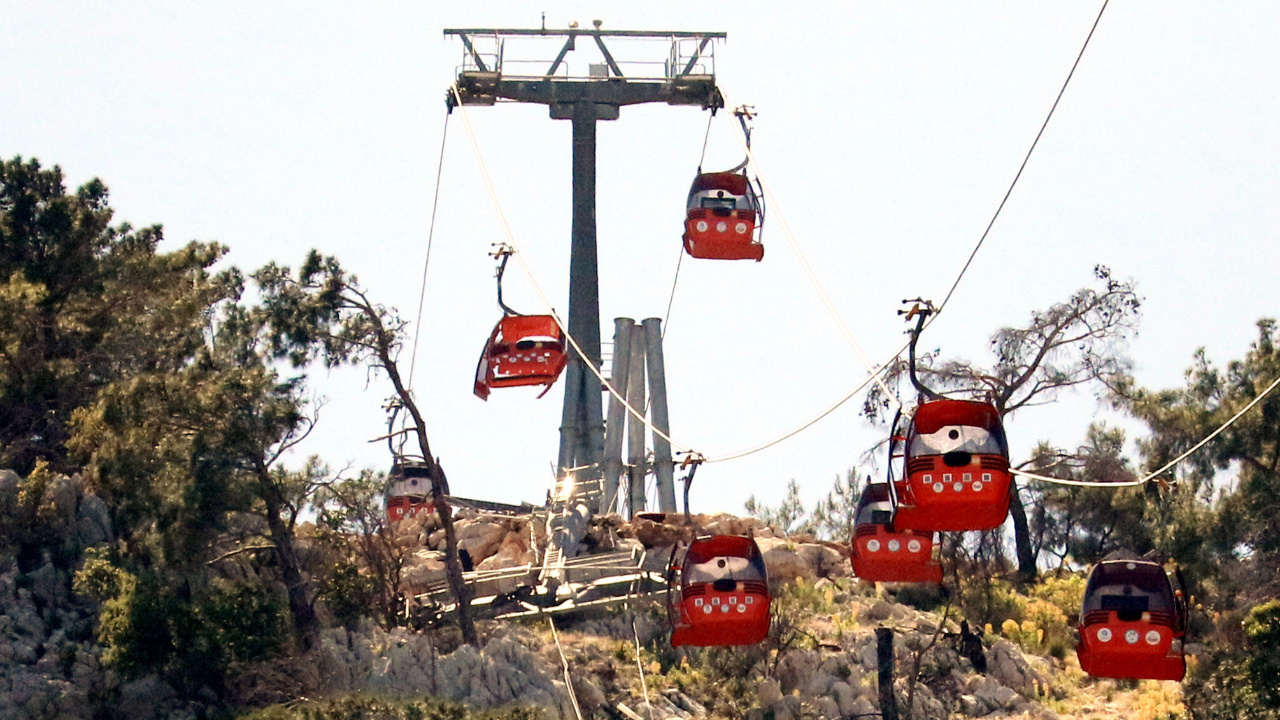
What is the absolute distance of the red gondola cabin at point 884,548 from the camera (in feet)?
120

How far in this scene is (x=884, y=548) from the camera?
36.5 metres

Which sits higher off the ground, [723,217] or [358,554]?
[723,217]

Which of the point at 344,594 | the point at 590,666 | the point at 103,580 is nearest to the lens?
the point at 103,580

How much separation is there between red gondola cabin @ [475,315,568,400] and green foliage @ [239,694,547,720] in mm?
9953

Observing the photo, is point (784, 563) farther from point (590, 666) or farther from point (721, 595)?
point (721, 595)

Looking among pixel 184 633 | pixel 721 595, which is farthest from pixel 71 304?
pixel 721 595

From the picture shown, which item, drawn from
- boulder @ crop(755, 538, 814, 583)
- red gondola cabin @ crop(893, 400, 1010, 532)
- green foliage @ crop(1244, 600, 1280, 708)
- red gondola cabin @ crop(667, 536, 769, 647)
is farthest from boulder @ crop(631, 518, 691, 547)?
red gondola cabin @ crop(893, 400, 1010, 532)

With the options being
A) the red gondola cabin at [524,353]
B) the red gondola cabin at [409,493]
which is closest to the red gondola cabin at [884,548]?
the red gondola cabin at [524,353]

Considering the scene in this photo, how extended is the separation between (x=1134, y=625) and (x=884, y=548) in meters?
4.53

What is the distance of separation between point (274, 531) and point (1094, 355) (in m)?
21.0

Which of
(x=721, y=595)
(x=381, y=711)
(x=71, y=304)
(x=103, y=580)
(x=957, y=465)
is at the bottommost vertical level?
(x=381, y=711)

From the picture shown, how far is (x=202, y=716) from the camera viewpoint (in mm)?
37594

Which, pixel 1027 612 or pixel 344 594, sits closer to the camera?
pixel 344 594

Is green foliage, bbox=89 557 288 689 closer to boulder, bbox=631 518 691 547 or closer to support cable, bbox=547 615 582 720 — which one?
support cable, bbox=547 615 582 720
